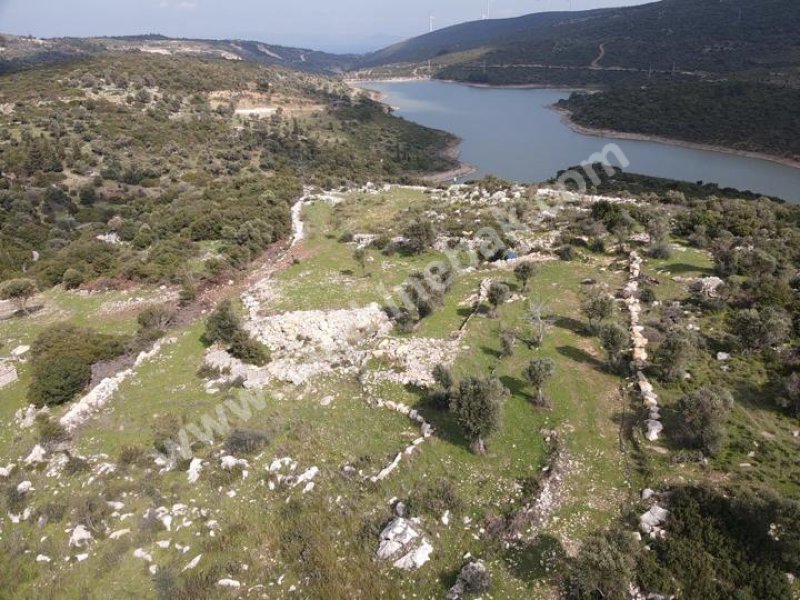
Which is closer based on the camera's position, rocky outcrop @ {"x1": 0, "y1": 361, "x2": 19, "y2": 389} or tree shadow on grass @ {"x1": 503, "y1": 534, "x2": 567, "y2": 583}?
tree shadow on grass @ {"x1": 503, "y1": 534, "x2": 567, "y2": 583}

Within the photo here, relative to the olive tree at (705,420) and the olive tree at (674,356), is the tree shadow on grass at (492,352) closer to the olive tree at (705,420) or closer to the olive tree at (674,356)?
the olive tree at (674,356)

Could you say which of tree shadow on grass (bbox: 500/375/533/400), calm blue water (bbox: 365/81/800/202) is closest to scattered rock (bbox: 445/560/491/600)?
tree shadow on grass (bbox: 500/375/533/400)

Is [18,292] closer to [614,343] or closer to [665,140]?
[614,343]

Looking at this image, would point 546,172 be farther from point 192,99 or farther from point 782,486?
point 782,486

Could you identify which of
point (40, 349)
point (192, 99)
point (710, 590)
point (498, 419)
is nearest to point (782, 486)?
point (710, 590)

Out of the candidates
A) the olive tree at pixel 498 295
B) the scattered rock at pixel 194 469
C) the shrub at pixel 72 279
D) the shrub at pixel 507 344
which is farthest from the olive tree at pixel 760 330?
the shrub at pixel 72 279

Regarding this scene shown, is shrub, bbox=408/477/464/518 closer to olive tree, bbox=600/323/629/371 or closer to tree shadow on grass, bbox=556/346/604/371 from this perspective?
tree shadow on grass, bbox=556/346/604/371
